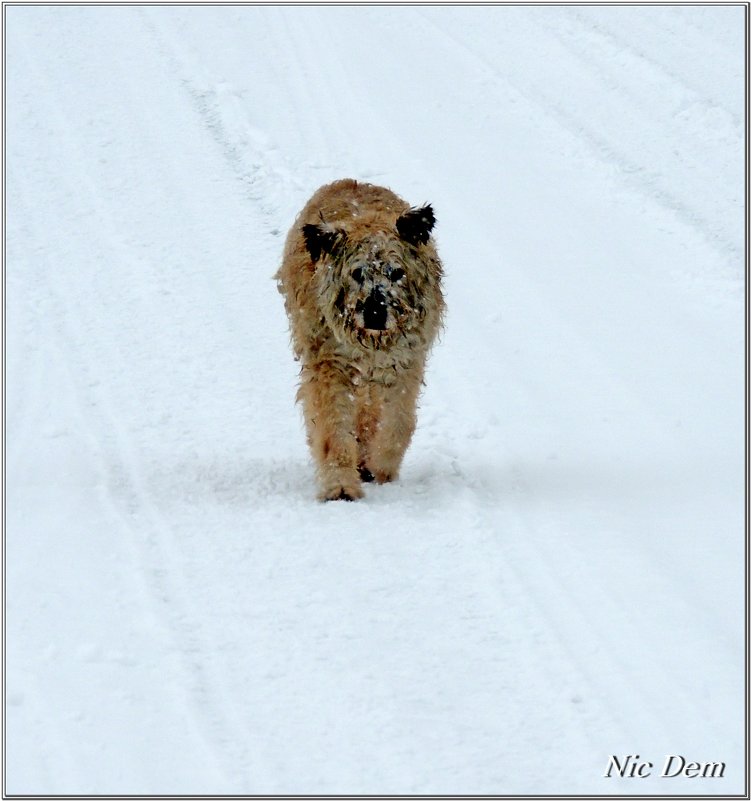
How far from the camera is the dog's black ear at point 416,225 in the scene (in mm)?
7516

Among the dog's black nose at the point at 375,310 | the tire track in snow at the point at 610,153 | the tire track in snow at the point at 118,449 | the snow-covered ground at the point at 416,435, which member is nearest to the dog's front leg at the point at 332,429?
the snow-covered ground at the point at 416,435

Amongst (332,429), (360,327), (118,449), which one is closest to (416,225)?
(360,327)

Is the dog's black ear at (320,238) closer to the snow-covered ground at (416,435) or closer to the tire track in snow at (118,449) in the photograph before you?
the snow-covered ground at (416,435)

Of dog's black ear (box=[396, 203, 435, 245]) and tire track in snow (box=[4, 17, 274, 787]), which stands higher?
dog's black ear (box=[396, 203, 435, 245])

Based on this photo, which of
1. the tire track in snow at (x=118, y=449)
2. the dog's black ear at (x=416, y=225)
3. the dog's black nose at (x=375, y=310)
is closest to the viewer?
the tire track in snow at (x=118, y=449)

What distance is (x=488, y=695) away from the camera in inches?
221

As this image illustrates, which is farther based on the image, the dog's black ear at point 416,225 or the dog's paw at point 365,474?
the dog's paw at point 365,474

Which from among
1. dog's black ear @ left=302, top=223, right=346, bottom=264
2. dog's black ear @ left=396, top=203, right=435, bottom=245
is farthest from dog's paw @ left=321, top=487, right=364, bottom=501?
dog's black ear @ left=396, top=203, right=435, bottom=245

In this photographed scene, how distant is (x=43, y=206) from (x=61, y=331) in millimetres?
3504

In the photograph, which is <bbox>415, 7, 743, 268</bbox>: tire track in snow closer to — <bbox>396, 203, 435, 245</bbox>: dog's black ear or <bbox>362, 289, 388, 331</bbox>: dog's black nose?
<bbox>396, 203, 435, 245</bbox>: dog's black ear

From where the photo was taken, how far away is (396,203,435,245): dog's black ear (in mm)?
7516

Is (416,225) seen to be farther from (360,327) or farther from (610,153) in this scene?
(610,153)

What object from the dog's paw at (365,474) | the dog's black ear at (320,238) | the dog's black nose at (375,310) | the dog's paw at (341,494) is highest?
the dog's black ear at (320,238)

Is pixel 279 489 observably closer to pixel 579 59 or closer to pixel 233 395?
pixel 233 395
